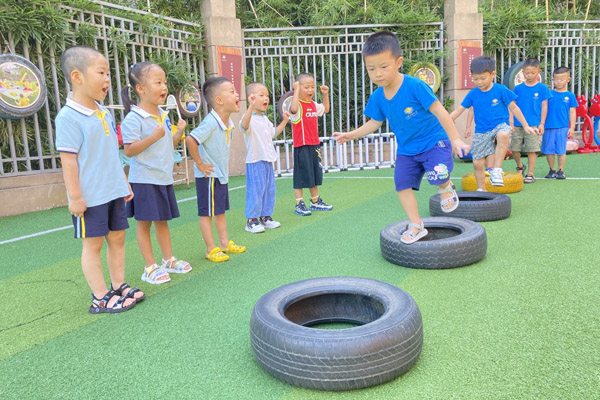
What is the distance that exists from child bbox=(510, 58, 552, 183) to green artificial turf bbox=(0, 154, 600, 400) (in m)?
2.49

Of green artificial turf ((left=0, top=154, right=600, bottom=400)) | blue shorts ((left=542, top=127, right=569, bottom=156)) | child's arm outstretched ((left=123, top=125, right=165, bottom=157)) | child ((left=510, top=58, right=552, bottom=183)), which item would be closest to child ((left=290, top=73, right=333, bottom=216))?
green artificial turf ((left=0, top=154, right=600, bottom=400))

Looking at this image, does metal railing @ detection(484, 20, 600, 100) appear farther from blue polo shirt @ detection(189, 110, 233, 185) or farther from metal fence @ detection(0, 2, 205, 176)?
blue polo shirt @ detection(189, 110, 233, 185)

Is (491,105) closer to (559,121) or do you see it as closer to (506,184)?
(506,184)

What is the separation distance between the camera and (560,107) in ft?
23.2

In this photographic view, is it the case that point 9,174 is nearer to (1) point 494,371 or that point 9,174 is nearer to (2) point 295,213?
(2) point 295,213

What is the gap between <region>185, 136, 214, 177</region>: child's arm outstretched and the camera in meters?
3.68

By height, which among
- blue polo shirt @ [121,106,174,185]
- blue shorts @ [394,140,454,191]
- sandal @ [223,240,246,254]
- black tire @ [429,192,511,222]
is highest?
blue polo shirt @ [121,106,174,185]

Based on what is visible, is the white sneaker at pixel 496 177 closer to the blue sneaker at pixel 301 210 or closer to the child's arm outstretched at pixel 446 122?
the blue sneaker at pixel 301 210

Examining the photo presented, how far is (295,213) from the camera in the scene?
568 cm

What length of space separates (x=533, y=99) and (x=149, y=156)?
20.2 feet

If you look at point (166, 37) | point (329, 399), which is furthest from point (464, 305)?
point (166, 37)

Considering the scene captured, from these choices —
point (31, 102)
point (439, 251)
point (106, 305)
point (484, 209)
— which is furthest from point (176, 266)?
point (31, 102)

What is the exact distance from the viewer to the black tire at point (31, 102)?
607 cm

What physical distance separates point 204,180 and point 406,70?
8.09m
